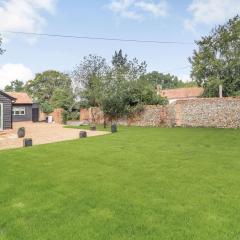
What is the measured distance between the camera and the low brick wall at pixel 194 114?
2439 centimetres

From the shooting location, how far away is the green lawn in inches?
195

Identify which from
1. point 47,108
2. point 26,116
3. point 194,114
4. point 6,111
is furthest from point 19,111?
point 194,114

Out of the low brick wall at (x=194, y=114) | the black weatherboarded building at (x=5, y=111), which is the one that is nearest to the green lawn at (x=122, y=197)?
the low brick wall at (x=194, y=114)

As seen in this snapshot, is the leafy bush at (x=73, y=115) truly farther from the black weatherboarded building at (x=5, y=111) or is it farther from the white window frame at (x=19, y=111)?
the black weatherboarded building at (x=5, y=111)

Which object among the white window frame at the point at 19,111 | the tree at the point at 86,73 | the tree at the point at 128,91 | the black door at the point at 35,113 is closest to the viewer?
the tree at the point at 128,91

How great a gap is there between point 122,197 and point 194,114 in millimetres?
20982

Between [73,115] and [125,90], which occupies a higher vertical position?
[125,90]

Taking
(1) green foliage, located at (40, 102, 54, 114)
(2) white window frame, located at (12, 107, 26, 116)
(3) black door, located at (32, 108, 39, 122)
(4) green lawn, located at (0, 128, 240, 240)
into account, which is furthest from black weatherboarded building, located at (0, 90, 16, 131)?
(3) black door, located at (32, 108, 39, 122)

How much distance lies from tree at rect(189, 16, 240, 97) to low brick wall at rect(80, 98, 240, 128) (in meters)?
15.1

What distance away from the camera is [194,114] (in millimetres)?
26516

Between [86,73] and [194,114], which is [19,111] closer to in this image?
[86,73]

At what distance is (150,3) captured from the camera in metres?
19.0

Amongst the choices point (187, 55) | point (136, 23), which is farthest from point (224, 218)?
point (187, 55)

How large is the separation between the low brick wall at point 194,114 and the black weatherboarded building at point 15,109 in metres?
11.1
